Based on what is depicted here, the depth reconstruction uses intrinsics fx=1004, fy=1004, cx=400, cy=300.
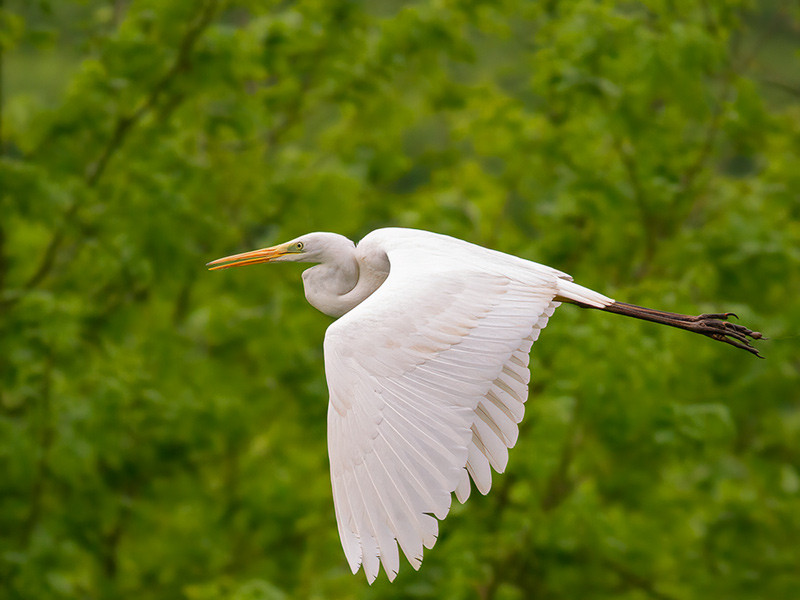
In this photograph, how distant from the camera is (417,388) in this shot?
9.81 ft

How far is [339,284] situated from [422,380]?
1055mm

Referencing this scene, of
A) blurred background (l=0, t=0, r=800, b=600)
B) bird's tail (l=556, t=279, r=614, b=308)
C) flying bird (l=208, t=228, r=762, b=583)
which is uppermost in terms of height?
flying bird (l=208, t=228, r=762, b=583)

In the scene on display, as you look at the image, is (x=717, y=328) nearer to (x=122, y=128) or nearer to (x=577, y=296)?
(x=577, y=296)

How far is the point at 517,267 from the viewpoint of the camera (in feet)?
12.1

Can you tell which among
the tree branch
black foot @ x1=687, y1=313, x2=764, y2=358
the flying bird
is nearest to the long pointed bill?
the flying bird

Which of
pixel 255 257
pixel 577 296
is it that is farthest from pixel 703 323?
pixel 255 257

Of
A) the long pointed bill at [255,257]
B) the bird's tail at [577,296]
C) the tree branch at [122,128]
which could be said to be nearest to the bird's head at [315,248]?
the long pointed bill at [255,257]

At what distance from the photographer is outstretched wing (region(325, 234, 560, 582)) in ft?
8.95

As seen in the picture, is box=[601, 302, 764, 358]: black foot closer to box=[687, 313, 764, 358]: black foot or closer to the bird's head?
box=[687, 313, 764, 358]: black foot

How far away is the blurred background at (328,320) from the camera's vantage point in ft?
25.5

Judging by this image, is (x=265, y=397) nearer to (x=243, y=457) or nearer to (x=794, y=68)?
(x=243, y=457)

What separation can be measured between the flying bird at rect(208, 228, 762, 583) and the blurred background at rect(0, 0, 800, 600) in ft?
11.8

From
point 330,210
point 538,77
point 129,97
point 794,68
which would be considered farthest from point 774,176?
point 794,68

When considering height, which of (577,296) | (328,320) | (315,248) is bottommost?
(328,320)
